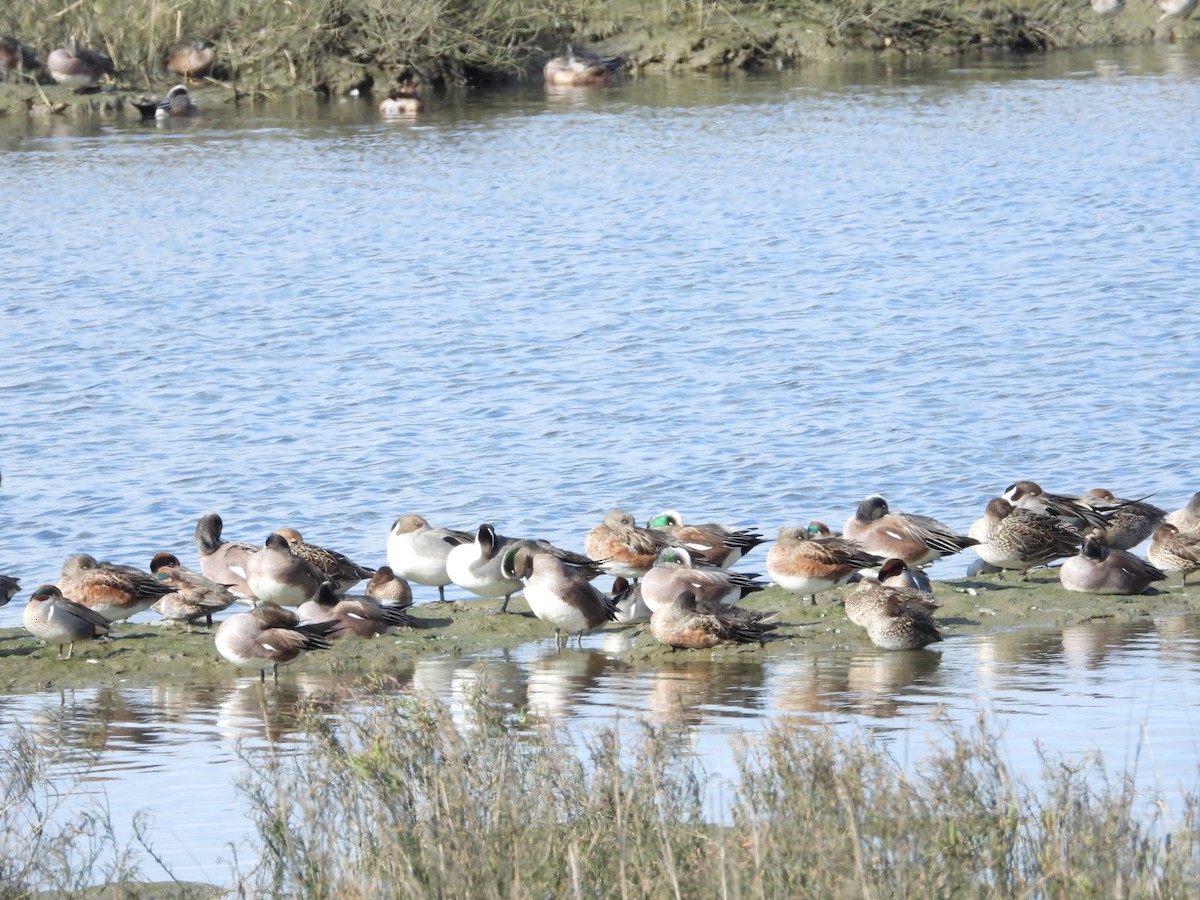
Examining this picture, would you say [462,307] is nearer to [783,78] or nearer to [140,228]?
[140,228]

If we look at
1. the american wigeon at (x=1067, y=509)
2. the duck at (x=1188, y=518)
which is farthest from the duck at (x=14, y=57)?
the duck at (x=1188, y=518)

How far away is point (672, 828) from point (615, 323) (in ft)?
56.0

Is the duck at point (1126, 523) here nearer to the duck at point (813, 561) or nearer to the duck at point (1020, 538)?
the duck at point (1020, 538)

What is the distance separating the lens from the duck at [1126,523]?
1372 centimetres

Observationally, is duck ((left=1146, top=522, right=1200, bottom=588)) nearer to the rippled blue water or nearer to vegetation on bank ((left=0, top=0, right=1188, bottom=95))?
the rippled blue water

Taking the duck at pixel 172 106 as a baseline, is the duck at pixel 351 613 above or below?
below

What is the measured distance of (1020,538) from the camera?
12891 mm

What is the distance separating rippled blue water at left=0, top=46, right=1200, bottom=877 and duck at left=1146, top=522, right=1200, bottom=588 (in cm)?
167

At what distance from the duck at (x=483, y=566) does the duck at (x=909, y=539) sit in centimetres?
243

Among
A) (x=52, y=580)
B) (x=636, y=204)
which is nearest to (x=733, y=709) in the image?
(x=52, y=580)

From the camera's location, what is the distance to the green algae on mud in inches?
453

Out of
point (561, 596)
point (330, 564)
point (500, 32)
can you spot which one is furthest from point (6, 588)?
point (500, 32)

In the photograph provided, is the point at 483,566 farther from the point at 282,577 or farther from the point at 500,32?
the point at 500,32

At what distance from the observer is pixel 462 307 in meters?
24.5
